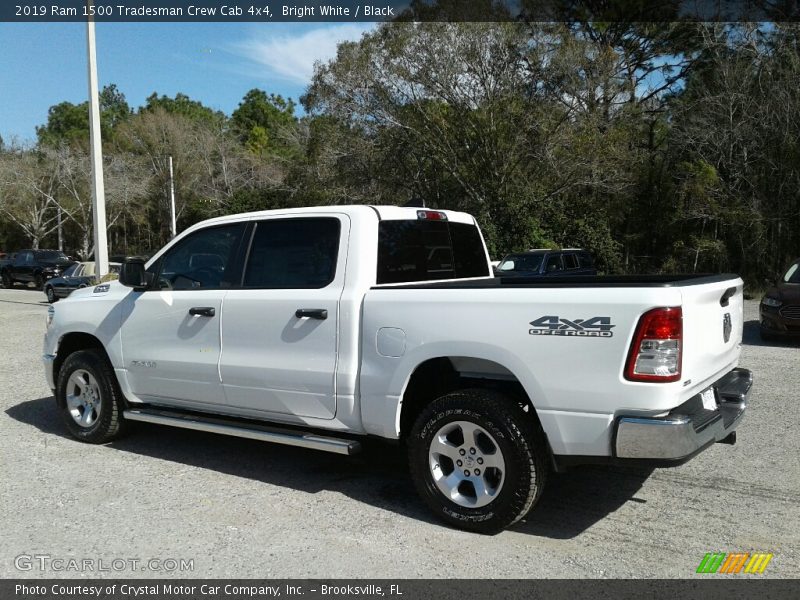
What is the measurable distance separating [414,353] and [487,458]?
2.52 ft

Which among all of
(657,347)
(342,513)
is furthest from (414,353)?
(657,347)

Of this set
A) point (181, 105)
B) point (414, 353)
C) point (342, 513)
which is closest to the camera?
point (414, 353)

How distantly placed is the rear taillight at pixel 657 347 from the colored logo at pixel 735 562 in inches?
41.0

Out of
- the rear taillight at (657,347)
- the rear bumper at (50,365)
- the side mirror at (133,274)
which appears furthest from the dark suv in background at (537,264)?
the rear taillight at (657,347)

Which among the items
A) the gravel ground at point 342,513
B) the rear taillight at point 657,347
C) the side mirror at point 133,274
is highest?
the side mirror at point 133,274

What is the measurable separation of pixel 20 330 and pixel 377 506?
42.9ft

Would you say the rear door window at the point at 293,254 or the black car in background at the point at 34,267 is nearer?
the rear door window at the point at 293,254

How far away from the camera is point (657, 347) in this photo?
3857 millimetres

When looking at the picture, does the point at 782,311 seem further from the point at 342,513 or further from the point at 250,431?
the point at 250,431

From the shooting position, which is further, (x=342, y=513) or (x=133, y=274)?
(x=133, y=274)

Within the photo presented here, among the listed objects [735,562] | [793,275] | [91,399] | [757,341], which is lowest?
[757,341]

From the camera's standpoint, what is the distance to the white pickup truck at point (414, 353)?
3961 millimetres

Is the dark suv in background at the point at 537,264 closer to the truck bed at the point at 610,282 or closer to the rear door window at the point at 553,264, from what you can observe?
the rear door window at the point at 553,264
